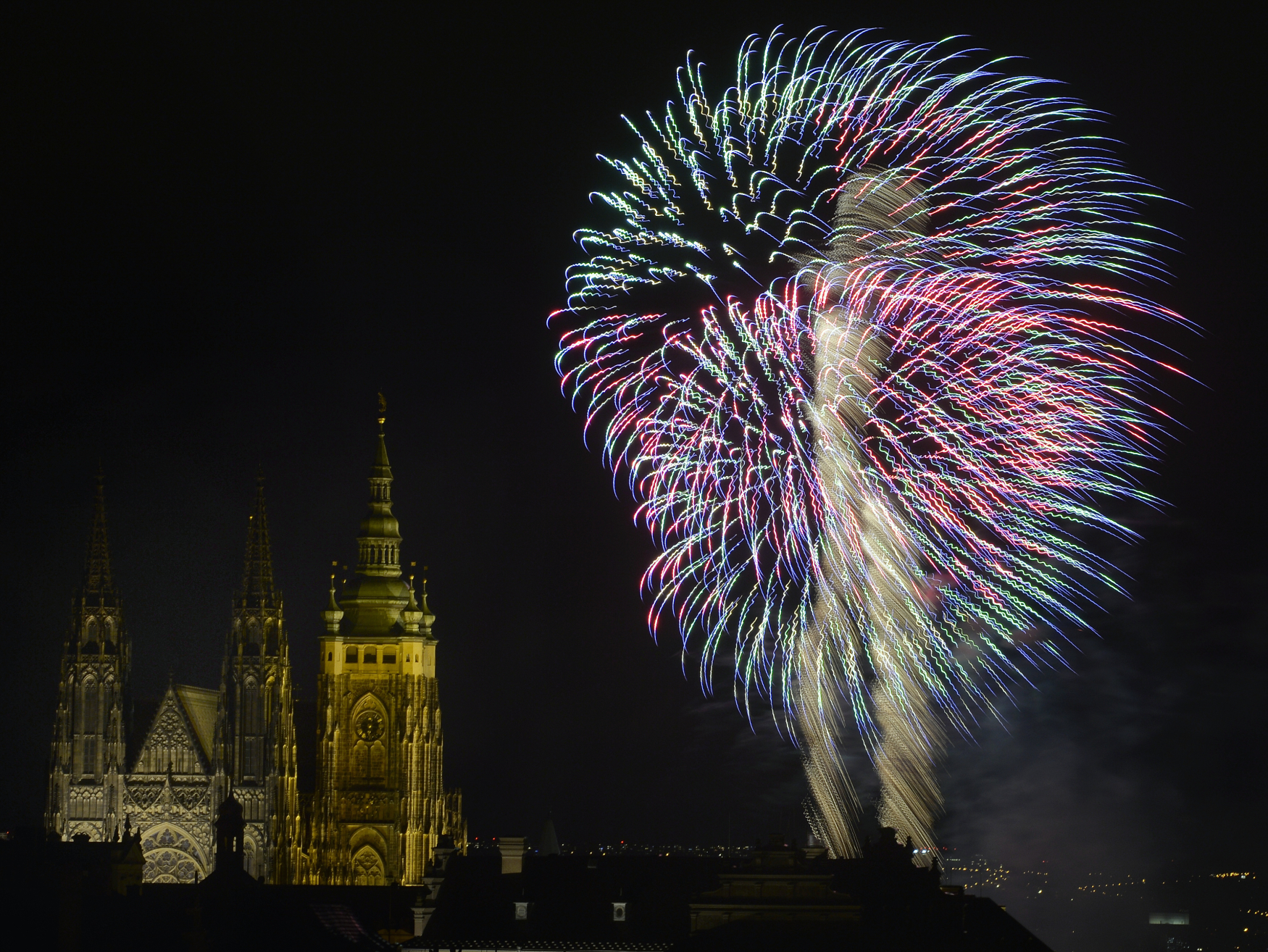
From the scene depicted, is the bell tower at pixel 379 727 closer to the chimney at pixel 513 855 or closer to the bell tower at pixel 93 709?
the bell tower at pixel 93 709

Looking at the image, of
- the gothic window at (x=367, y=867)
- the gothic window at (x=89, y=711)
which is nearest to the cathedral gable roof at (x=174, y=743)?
the gothic window at (x=89, y=711)

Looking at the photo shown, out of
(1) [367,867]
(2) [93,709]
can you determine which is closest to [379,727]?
(1) [367,867]

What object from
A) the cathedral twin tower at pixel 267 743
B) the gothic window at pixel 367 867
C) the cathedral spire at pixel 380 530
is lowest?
the gothic window at pixel 367 867

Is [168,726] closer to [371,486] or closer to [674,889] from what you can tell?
[371,486]

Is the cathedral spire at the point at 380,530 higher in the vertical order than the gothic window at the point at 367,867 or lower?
higher

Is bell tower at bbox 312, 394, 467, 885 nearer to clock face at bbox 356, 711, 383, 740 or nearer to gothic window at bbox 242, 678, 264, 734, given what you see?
clock face at bbox 356, 711, 383, 740

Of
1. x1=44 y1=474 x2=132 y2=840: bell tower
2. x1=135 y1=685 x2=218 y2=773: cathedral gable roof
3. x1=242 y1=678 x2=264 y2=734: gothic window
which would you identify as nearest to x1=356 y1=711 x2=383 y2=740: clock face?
x1=242 y1=678 x2=264 y2=734: gothic window

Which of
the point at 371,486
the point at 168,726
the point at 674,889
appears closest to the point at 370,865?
the point at 168,726
